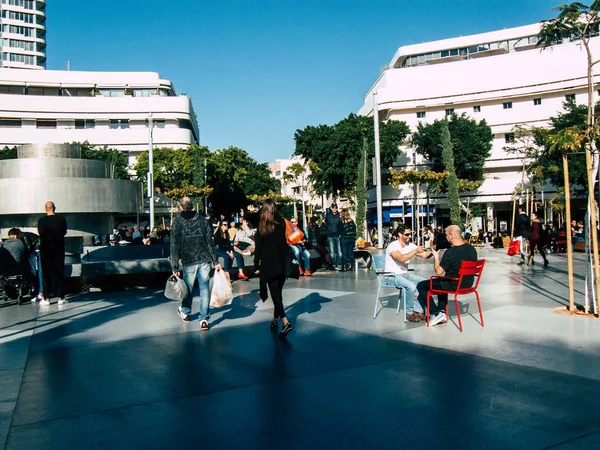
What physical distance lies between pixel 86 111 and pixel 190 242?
7201 cm

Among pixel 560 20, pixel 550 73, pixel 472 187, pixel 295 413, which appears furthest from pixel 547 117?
pixel 295 413

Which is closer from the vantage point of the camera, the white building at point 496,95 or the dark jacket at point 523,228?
the dark jacket at point 523,228

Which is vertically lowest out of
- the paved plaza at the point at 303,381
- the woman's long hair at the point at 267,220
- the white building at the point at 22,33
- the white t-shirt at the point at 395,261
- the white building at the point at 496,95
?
the paved plaza at the point at 303,381

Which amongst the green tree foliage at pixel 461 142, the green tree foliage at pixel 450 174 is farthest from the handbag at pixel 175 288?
the green tree foliage at pixel 461 142

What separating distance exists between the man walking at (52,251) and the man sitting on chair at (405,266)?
5.99 m

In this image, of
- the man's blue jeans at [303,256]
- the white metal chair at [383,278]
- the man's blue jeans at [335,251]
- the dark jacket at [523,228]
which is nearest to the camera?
the white metal chair at [383,278]

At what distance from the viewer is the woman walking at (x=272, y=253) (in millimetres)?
7637

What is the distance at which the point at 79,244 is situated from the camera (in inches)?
615

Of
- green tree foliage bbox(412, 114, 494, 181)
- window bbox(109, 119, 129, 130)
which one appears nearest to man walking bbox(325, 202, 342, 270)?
green tree foliage bbox(412, 114, 494, 181)

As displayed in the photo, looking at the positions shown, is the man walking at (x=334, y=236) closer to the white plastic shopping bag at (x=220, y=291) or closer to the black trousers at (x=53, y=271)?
the black trousers at (x=53, y=271)

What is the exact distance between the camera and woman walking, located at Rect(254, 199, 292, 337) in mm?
7637

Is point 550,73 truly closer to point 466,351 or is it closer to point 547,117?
point 547,117

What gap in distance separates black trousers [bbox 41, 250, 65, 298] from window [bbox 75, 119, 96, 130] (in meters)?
68.2

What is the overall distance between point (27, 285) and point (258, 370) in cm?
797
